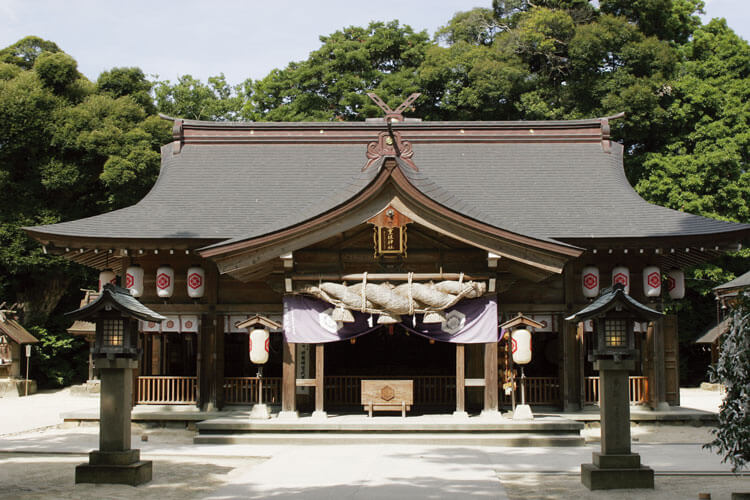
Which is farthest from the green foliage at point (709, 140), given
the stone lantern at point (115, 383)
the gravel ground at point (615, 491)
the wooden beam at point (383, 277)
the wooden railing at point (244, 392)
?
the stone lantern at point (115, 383)

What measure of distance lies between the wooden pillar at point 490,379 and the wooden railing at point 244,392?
4894 millimetres

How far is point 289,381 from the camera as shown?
15328mm

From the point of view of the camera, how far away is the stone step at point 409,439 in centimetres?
1397

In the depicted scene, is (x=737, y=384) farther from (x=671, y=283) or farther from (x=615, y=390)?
(x=671, y=283)

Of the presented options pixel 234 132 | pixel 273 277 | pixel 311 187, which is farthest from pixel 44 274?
pixel 273 277

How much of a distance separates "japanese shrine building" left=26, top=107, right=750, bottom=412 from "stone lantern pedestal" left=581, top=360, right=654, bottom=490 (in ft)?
14.2

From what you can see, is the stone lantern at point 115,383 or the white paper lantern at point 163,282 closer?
the stone lantern at point 115,383

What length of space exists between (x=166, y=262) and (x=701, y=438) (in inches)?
474

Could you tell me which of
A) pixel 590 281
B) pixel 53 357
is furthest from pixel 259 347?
pixel 53 357

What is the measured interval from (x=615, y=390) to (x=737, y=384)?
2100mm

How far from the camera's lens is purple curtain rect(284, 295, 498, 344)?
15.1 meters

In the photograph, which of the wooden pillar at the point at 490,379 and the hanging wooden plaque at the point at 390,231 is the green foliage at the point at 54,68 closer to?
the hanging wooden plaque at the point at 390,231

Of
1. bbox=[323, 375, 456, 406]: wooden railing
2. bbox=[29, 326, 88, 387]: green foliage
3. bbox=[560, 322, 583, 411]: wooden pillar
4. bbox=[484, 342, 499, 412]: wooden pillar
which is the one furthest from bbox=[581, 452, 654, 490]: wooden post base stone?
bbox=[29, 326, 88, 387]: green foliage

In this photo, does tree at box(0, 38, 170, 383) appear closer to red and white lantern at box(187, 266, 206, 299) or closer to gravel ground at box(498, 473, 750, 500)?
red and white lantern at box(187, 266, 206, 299)
